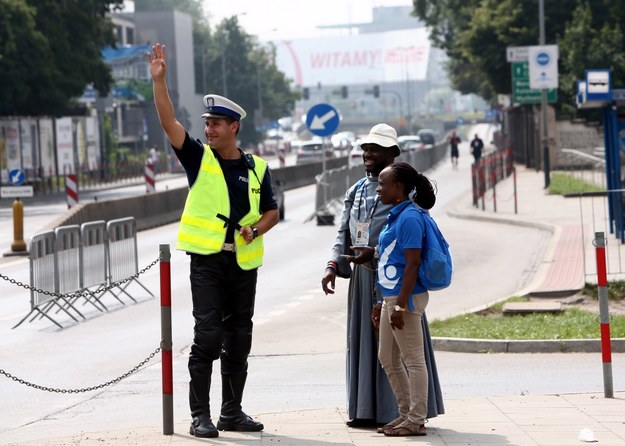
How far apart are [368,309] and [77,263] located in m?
9.21

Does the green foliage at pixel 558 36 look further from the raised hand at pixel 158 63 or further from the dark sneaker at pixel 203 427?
the dark sneaker at pixel 203 427

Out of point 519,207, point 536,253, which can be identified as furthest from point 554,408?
point 519,207

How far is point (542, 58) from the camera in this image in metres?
45.7

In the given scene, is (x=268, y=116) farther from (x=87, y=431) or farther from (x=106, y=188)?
(x=87, y=431)

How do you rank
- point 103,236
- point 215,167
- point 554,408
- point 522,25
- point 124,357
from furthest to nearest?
point 522,25 → point 103,236 → point 124,357 → point 554,408 → point 215,167

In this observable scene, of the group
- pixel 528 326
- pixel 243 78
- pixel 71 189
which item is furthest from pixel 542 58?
pixel 243 78

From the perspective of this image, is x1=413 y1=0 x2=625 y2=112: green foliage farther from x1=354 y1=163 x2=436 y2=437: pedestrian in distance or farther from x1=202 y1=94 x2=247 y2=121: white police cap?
x1=354 y1=163 x2=436 y2=437: pedestrian in distance

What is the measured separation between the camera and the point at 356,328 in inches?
349

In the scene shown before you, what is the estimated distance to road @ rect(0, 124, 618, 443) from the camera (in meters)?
10.8

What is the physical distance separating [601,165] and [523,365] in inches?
1118

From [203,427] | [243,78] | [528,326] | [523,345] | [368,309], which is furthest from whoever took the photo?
[243,78]

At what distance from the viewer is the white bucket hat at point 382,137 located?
8.73 meters

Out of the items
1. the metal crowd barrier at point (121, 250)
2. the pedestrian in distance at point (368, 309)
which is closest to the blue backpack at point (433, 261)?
the pedestrian in distance at point (368, 309)

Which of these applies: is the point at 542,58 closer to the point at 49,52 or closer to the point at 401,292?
the point at 49,52
